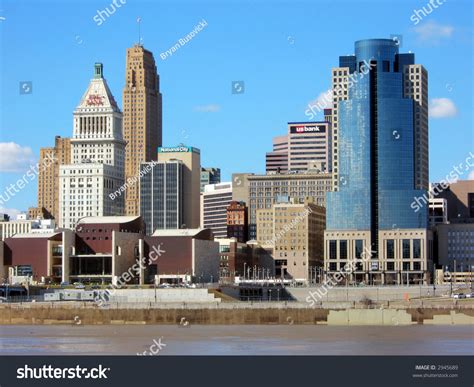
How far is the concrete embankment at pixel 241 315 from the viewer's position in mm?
129375

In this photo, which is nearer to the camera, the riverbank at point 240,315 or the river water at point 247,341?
the river water at point 247,341

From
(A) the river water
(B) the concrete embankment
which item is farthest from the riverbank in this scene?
(A) the river water

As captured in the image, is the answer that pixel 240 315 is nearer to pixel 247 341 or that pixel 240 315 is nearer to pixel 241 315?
pixel 241 315

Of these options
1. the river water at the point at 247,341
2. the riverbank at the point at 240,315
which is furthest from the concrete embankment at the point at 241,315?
the river water at the point at 247,341

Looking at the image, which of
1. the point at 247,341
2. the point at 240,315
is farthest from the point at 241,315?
the point at 247,341

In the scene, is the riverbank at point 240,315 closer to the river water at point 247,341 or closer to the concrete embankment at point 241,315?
the concrete embankment at point 241,315

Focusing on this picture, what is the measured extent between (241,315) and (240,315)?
0.11m

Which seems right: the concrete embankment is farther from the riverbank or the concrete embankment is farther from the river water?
the river water

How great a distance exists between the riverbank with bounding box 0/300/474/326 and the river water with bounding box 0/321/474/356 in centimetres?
1055
